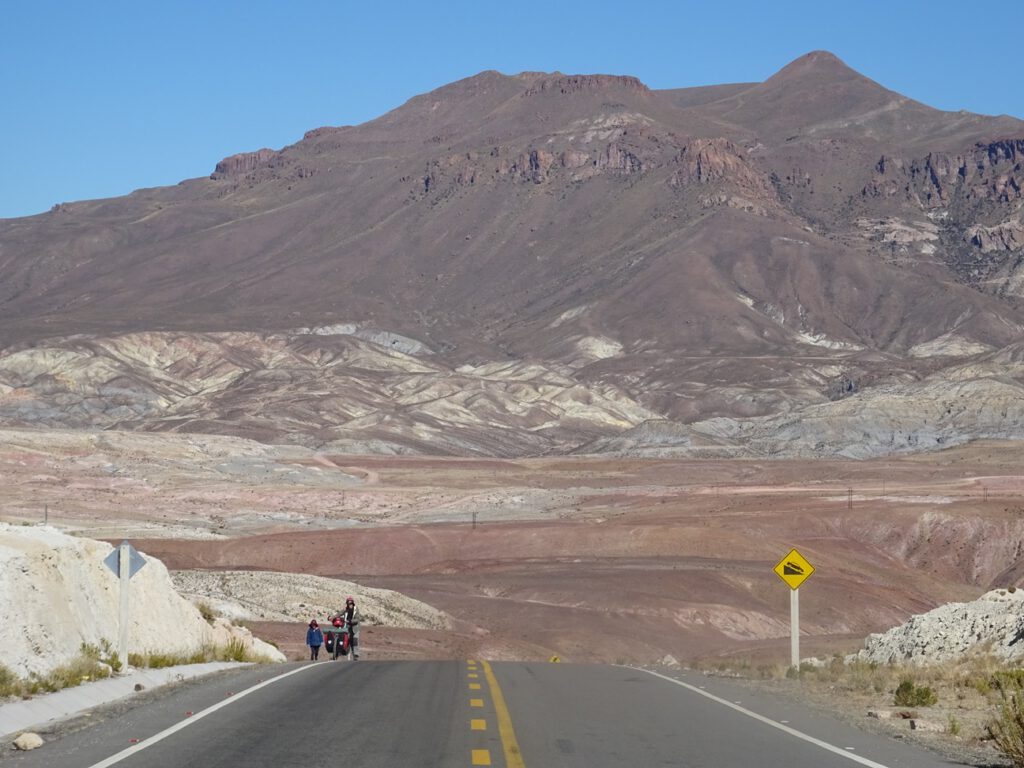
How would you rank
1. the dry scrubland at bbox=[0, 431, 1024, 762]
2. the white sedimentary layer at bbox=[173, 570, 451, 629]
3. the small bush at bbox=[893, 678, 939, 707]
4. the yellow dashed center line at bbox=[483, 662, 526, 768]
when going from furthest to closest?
the white sedimentary layer at bbox=[173, 570, 451, 629] < the dry scrubland at bbox=[0, 431, 1024, 762] < the small bush at bbox=[893, 678, 939, 707] < the yellow dashed center line at bbox=[483, 662, 526, 768]

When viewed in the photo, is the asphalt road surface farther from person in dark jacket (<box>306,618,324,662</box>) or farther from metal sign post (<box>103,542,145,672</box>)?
person in dark jacket (<box>306,618,324,662</box>)

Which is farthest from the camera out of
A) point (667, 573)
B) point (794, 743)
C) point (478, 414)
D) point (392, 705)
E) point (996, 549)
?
point (478, 414)

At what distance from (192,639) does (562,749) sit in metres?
14.4

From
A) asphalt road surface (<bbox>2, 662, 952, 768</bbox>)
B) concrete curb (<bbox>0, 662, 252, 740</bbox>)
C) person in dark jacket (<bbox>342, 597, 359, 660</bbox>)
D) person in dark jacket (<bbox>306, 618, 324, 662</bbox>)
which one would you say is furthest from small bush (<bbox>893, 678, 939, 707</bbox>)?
person in dark jacket (<bbox>306, 618, 324, 662</bbox>)

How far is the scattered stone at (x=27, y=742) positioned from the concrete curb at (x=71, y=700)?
76 cm

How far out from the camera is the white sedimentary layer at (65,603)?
17.0 meters

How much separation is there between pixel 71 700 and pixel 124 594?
3493mm

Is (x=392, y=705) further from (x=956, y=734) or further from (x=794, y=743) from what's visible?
(x=956, y=734)

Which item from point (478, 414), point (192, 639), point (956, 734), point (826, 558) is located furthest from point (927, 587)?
point (478, 414)

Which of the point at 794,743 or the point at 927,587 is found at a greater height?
the point at 794,743

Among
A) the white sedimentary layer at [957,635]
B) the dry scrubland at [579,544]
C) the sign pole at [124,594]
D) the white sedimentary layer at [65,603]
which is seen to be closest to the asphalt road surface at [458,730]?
the sign pole at [124,594]

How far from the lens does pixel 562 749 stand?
523 inches

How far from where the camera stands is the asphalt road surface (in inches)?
490

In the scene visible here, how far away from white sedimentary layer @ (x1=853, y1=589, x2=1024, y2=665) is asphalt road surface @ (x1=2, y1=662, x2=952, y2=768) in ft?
20.4
